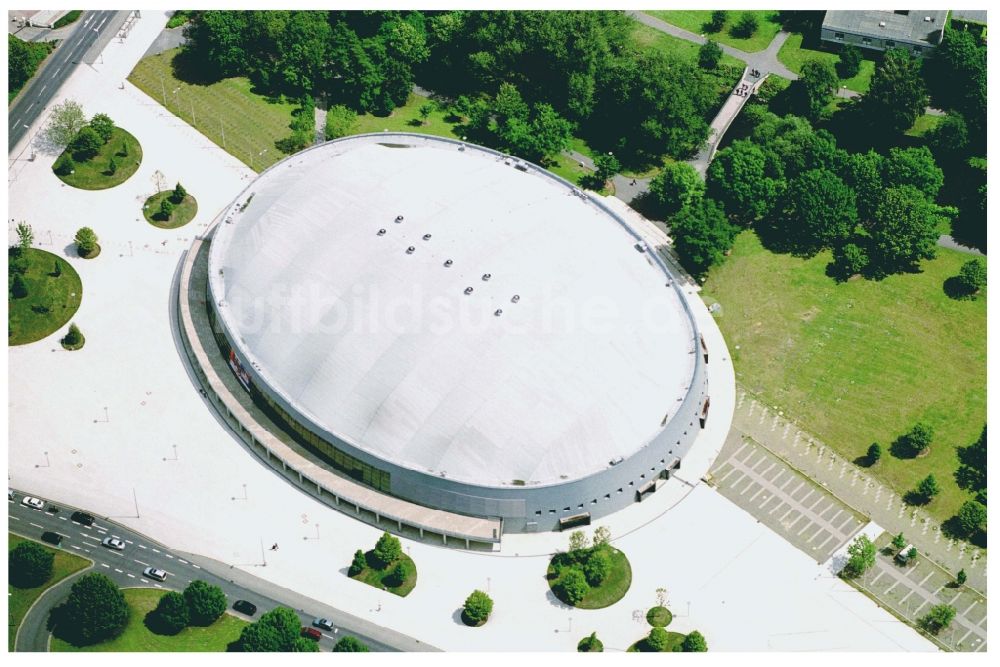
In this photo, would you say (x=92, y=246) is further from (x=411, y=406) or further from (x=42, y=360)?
(x=411, y=406)

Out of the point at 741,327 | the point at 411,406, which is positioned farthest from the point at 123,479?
the point at 741,327

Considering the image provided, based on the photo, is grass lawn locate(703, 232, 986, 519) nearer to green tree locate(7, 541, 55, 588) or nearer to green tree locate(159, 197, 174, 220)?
green tree locate(159, 197, 174, 220)

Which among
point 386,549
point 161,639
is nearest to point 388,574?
point 386,549

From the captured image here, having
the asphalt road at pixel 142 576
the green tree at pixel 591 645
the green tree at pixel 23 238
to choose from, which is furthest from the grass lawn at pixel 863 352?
the green tree at pixel 23 238

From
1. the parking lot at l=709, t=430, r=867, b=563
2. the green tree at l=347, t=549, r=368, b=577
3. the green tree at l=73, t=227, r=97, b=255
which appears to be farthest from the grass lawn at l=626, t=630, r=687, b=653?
the green tree at l=73, t=227, r=97, b=255

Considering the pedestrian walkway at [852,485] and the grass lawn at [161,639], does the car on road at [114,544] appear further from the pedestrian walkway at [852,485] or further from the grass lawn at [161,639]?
the pedestrian walkway at [852,485]

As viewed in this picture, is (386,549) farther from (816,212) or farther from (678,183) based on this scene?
(816,212)

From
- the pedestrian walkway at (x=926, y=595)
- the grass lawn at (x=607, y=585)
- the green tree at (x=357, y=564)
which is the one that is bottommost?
the pedestrian walkway at (x=926, y=595)
